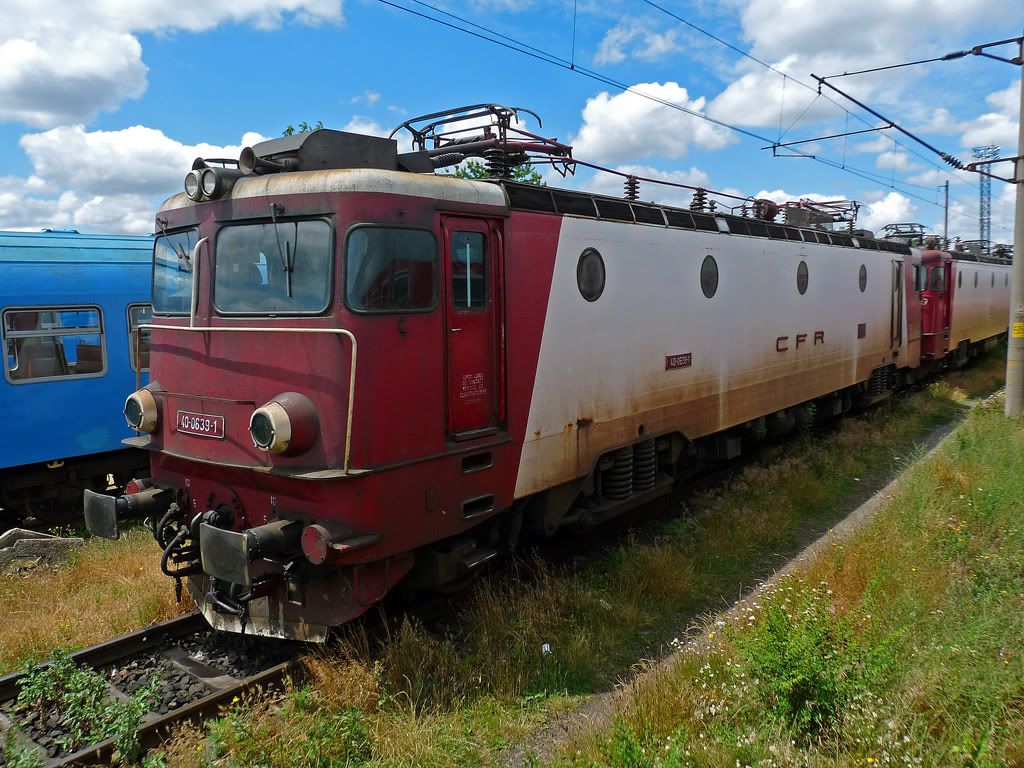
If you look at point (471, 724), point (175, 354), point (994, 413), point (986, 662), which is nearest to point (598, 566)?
point (471, 724)

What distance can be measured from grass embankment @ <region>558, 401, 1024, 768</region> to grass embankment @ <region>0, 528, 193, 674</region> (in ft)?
12.8

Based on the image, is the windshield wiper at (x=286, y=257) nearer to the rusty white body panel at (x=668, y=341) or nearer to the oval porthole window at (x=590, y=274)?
the rusty white body panel at (x=668, y=341)

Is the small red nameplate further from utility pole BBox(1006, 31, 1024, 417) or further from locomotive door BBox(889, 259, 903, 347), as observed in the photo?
locomotive door BBox(889, 259, 903, 347)

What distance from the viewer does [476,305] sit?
5707 mm

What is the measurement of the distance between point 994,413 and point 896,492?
6.01m

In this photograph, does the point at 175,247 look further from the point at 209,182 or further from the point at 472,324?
the point at 472,324

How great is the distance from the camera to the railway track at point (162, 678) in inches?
179

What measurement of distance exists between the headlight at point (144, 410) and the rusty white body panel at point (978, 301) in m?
19.6

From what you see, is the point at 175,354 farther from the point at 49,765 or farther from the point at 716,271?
the point at 716,271

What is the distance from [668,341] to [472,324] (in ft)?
10.0

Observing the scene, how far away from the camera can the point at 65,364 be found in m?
9.69

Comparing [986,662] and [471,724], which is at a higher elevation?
[986,662]

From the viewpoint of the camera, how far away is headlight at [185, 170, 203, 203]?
563cm

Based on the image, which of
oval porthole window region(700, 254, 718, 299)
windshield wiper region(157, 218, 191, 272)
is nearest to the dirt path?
oval porthole window region(700, 254, 718, 299)
